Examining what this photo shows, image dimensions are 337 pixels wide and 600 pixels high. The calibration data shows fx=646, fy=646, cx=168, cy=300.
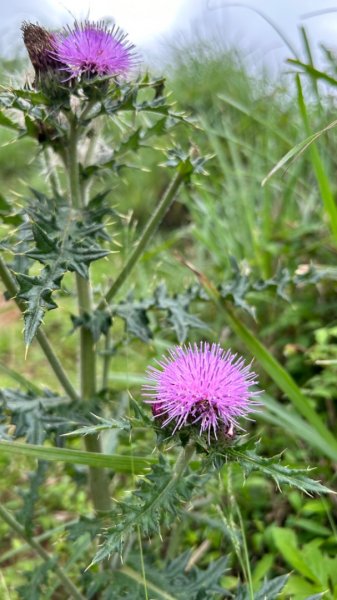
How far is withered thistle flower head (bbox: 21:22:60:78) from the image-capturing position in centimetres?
119

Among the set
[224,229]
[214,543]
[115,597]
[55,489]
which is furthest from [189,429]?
[224,229]

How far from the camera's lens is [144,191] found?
4352 millimetres

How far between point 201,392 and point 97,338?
19.2 inches

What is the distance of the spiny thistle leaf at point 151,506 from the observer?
0.96 meters

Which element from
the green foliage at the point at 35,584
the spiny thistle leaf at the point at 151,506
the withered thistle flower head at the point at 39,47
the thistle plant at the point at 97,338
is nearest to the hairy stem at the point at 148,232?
the thistle plant at the point at 97,338

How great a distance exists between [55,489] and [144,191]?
8.48ft

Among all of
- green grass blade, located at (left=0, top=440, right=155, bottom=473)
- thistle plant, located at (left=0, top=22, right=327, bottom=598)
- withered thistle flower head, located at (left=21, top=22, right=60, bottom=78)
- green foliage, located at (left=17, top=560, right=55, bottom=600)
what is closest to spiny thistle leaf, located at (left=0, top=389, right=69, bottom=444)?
thistle plant, located at (left=0, top=22, right=327, bottom=598)

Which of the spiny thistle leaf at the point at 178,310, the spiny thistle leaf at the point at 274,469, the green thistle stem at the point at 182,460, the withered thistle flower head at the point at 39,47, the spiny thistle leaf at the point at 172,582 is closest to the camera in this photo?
the spiny thistle leaf at the point at 274,469

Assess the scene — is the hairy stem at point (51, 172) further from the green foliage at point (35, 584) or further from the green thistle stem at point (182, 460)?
the green foliage at point (35, 584)

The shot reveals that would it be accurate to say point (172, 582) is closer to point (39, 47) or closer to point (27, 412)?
point (27, 412)

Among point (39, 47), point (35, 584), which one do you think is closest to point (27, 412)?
point (35, 584)

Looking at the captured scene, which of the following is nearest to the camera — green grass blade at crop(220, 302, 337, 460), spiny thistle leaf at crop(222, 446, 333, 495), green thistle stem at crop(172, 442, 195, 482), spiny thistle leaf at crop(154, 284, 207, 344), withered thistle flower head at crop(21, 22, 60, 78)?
spiny thistle leaf at crop(222, 446, 333, 495)

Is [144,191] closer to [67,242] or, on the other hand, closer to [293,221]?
[293,221]

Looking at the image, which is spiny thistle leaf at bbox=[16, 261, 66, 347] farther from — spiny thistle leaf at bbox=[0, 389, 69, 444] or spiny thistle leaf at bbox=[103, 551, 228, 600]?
spiny thistle leaf at bbox=[103, 551, 228, 600]
